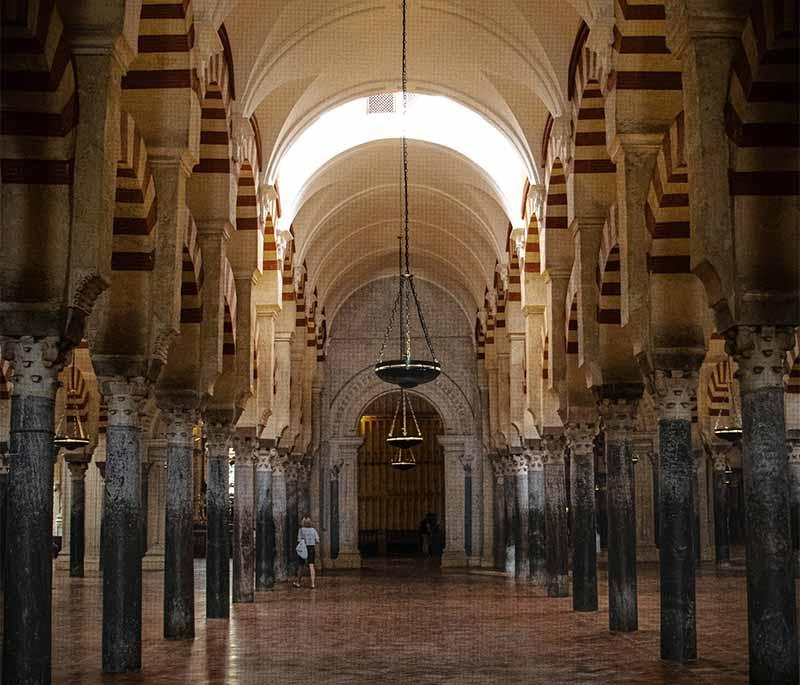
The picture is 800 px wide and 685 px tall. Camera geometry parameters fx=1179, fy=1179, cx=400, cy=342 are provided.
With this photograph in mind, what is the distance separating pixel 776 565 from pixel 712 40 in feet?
9.50

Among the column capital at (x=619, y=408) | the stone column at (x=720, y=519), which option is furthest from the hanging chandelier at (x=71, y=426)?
the stone column at (x=720, y=519)

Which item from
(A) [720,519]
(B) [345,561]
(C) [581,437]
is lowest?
(B) [345,561]

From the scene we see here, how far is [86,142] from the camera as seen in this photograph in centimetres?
630

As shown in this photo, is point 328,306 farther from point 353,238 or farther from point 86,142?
point 86,142

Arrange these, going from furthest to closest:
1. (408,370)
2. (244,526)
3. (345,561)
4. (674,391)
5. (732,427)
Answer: (345,561) → (732,427) → (244,526) → (408,370) → (674,391)

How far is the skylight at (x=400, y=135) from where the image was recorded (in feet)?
52.3

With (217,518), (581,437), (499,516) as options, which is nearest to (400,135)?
(581,437)

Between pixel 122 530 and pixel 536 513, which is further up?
pixel 122 530

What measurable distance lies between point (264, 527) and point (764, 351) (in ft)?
37.0

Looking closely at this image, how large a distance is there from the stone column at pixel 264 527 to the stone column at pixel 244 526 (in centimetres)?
198

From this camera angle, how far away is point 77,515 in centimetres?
1905

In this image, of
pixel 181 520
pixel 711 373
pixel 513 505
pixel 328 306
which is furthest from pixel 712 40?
pixel 328 306

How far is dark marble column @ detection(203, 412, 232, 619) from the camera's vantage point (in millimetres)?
11211

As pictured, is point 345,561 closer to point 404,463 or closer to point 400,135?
point 404,463
